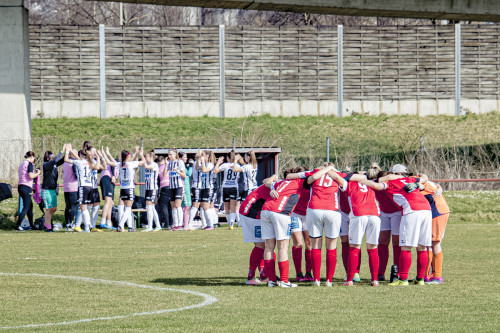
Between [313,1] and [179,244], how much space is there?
1285cm

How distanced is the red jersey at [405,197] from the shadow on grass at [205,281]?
247 centimetres

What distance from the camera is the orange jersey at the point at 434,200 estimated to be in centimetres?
1175

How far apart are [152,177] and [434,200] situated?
10.6m

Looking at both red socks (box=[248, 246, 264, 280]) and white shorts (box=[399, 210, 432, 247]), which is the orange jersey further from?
red socks (box=[248, 246, 264, 280])

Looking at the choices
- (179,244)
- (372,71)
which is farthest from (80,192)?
(372,71)

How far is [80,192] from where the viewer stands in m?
20.0

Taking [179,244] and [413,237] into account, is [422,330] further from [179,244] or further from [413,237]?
[179,244]

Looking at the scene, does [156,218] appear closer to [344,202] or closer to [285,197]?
[344,202]

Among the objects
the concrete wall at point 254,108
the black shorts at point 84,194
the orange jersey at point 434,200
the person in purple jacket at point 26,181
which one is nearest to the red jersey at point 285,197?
the orange jersey at point 434,200

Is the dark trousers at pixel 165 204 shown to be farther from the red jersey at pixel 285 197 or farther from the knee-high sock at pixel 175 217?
the red jersey at pixel 285 197

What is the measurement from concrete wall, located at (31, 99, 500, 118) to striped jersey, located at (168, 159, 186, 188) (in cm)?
1966

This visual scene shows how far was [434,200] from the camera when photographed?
471 inches

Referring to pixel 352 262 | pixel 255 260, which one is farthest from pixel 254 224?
pixel 352 262

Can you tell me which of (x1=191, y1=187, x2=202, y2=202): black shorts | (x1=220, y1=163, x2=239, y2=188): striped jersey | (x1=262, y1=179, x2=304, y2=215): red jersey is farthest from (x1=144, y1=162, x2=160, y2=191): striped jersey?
(x1=262, y1=179, x2=304, y2=215): red jersey
